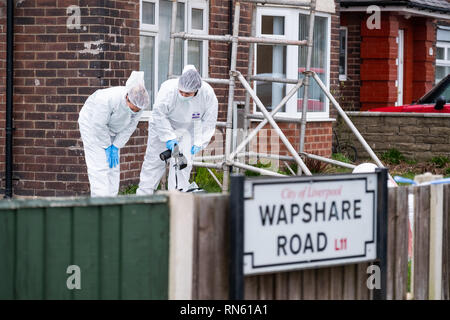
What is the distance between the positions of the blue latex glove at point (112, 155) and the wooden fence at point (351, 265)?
4.63 m

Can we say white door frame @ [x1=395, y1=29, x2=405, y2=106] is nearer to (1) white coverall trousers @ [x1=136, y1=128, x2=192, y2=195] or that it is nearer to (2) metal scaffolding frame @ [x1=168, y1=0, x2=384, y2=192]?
(2) metal scaffolding frame @ [x1=168, y1=0, x2=384, y2=192]

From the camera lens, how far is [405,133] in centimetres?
1748

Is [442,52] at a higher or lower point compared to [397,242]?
higher

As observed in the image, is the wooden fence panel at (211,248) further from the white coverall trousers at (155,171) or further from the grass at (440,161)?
the grass at (440,161)

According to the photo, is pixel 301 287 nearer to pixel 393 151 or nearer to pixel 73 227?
pixel 73 227

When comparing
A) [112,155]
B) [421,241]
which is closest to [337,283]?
[421,241]

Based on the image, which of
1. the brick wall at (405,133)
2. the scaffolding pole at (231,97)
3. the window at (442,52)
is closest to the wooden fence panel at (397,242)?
the scaffolding pole at (231,97)

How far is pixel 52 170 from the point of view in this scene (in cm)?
1247

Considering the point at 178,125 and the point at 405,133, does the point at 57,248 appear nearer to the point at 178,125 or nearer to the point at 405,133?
the point at 178,125

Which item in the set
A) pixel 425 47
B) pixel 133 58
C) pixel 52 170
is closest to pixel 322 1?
pixel 133 58

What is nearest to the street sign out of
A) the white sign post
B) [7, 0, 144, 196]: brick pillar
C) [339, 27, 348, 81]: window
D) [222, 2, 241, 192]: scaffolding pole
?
the white sign post

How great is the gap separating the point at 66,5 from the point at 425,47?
1317 centimetres

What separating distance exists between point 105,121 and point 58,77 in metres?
2.38

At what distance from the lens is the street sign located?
543 cm
